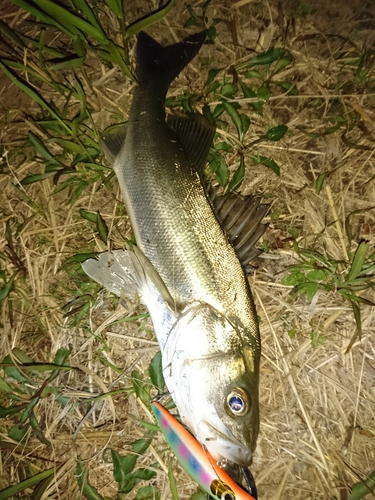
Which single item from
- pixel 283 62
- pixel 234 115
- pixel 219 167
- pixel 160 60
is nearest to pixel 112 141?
pixel 160 60

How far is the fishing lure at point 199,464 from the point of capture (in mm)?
2005

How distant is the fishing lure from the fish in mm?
106

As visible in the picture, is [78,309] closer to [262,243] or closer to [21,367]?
[21,367]

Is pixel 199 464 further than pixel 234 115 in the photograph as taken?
No

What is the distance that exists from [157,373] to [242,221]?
1.22 meters

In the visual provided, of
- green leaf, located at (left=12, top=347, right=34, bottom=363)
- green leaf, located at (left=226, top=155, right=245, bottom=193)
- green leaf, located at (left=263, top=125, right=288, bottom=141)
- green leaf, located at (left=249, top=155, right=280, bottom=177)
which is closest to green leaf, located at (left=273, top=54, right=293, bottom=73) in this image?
green leaf, located at (left=263, top=125, right=288, bottom=141)

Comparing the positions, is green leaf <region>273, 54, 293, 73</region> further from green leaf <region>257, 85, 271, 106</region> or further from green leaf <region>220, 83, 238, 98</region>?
green leaf <region>220, 83, 238, 98</region>

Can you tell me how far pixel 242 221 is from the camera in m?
2.41

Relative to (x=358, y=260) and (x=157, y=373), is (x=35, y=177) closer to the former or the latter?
(x=157, y=373)

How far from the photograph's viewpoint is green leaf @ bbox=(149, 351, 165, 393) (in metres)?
2.62

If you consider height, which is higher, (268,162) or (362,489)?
(268,162)

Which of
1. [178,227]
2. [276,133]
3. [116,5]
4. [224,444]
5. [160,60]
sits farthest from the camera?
[276,133]

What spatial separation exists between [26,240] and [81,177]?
2.21ft

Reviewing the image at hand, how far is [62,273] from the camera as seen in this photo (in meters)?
2.95
